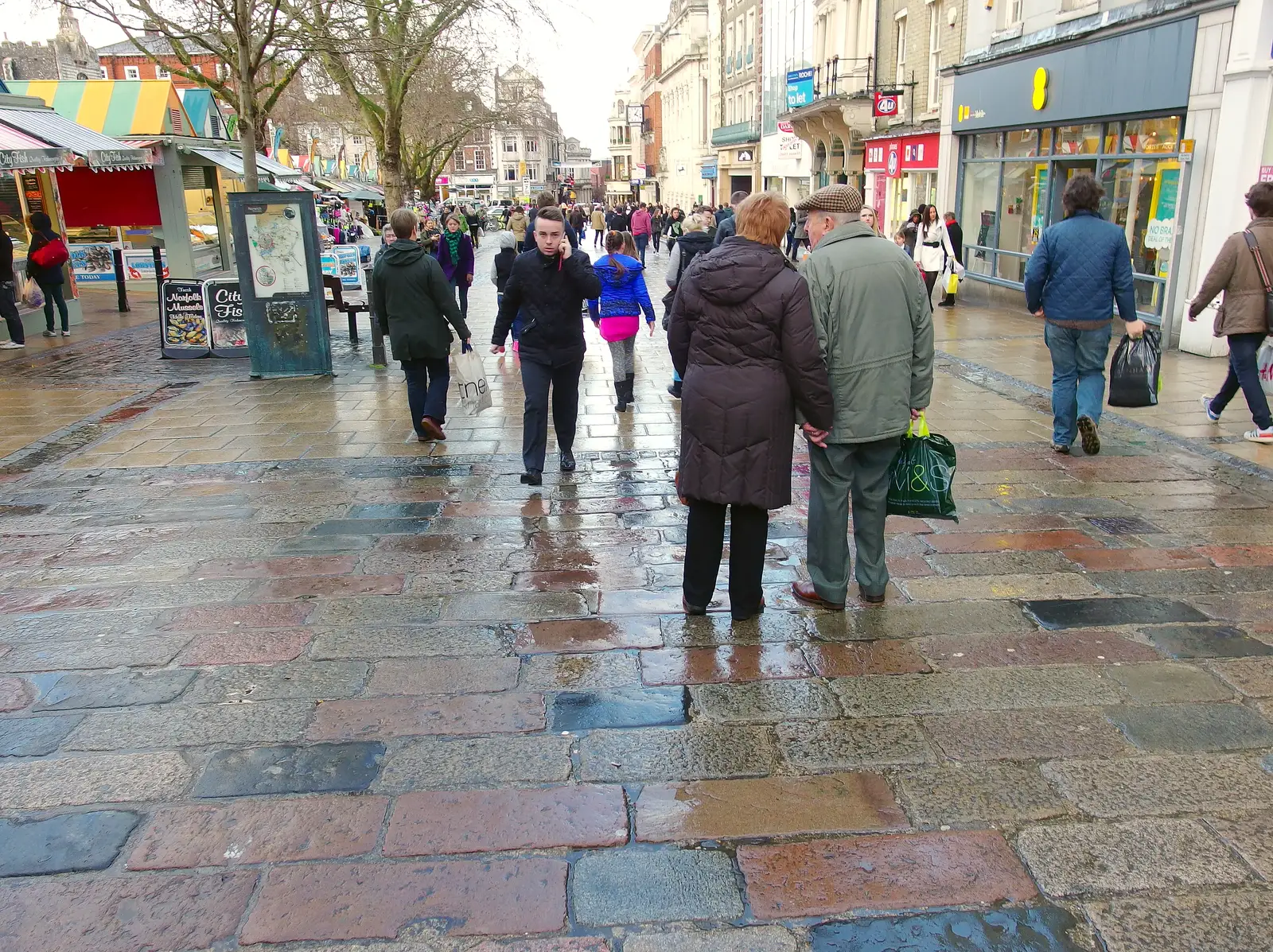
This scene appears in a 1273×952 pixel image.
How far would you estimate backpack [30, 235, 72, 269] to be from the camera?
41.8 feet

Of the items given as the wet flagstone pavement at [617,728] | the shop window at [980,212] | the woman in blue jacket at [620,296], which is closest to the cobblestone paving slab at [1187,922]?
the wet flagstone pavement at [617,728]

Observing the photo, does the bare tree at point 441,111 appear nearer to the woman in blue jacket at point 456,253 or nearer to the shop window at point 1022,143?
the shop window at point 1022,143

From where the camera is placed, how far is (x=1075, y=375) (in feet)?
21.8

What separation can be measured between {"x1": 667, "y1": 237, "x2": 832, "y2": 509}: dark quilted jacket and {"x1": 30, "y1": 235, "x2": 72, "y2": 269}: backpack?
12.0m

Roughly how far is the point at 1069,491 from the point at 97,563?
5.40m

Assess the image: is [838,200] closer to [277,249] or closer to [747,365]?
[747,365]

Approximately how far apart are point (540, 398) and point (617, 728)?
313 cm

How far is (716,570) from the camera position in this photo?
13.6 feet

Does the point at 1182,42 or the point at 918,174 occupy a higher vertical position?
the point at 1182,42

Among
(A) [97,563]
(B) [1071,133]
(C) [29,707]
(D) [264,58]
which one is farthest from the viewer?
(B) [1071,133]

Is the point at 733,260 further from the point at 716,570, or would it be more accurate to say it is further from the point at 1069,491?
the point at 1069,491

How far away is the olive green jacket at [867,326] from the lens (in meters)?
3.78

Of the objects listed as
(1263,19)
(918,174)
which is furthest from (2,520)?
(918,174)

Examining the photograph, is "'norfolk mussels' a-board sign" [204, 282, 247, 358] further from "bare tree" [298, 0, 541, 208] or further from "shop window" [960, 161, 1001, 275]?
"shop window" [960, 161, 1001, 275]
